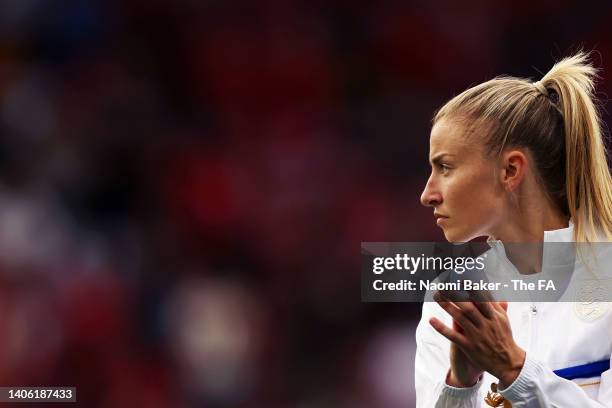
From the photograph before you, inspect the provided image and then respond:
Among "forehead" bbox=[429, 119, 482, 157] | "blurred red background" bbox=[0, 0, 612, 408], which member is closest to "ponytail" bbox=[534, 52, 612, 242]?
"forehead" bbox=[429, 119, 482, 157]

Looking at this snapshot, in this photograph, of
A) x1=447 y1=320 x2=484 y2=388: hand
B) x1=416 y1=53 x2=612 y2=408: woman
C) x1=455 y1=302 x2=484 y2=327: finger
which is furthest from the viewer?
x1=416 y1=53 x2=612 y2=408: woman

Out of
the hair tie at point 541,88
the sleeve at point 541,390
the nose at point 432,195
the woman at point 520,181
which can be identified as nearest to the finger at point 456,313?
the sleeve at point 541,390

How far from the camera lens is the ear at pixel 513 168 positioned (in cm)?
131

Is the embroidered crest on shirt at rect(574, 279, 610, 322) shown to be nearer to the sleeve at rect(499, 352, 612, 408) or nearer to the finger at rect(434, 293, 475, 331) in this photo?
the sleeve at rect(499, 352, 612, 408)

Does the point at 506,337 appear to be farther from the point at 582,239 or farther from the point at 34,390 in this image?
the point at 34,390

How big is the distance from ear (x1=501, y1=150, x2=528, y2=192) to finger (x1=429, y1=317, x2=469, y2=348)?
1.16 feet

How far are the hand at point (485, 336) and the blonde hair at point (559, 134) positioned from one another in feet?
0.96

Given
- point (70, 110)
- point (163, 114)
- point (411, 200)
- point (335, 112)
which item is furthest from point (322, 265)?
point (70, 110)

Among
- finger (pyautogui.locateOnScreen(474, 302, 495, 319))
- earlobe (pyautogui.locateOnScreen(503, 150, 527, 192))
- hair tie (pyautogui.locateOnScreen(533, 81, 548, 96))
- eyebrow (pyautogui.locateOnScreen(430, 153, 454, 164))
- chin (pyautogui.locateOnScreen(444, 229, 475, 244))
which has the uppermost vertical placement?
hair tie (pyautogui.locateOnScreen(533, 81, 548, 96))

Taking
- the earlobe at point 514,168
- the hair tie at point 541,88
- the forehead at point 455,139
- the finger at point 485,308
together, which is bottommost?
the finger at point 485,308

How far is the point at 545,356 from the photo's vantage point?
1212 mm

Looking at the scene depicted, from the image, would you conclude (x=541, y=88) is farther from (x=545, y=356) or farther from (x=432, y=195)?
(x=545, y=356)

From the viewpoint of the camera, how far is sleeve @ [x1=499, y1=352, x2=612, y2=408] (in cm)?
106

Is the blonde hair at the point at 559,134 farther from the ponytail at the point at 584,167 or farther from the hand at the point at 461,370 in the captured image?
the hand at the point at 461,370
